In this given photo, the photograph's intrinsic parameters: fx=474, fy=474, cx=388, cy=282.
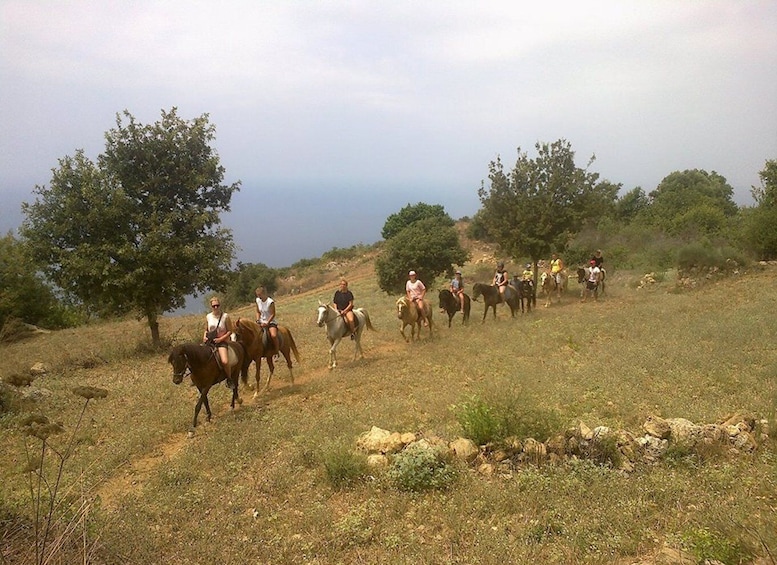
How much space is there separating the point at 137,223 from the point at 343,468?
12.7 m

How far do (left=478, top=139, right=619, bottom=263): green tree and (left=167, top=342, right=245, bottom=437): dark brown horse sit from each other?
17.5 metres

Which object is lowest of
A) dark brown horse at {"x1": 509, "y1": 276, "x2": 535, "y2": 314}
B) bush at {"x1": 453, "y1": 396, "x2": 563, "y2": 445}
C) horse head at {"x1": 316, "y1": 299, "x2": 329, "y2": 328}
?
bush at {"x1": 453, "y1": 396, "x2": 563, "y2": 445}

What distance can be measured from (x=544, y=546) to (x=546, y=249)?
68.0ft

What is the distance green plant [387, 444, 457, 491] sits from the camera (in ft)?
19.0

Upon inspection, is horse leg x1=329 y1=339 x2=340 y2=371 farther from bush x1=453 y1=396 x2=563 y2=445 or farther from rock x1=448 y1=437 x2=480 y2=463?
rock x1=448 y1=437 x2=480 y2=463

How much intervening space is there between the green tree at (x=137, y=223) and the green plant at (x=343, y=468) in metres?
11.1

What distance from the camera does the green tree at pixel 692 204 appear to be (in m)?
38.5

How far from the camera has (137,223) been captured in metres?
15.4

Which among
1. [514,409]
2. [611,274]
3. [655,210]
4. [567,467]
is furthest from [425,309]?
[655,210]

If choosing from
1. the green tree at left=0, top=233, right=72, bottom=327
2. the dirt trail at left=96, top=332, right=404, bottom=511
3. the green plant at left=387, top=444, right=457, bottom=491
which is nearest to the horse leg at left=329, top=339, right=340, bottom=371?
the dirt trail at left=96, top=332, right=404, bottom=511

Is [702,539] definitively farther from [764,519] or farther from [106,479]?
[106,479]

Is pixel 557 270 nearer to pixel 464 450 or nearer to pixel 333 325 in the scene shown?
pixel 333 325

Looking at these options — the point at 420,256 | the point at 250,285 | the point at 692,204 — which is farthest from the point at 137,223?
the point at 692,204

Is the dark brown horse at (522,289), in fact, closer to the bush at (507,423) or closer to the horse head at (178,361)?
the bush at (507,423)
